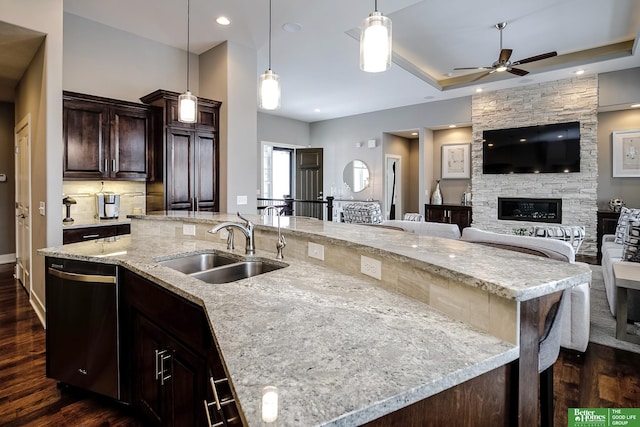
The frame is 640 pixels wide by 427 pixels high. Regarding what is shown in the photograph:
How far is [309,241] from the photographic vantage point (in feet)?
6.40

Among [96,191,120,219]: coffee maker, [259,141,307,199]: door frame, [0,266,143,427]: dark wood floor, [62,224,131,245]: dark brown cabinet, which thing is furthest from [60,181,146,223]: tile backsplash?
[259,141,307,199]: door frame

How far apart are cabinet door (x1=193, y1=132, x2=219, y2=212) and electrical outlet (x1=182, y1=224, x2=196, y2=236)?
1.59 meters

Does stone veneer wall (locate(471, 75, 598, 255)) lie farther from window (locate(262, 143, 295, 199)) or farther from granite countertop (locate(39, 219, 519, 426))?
granite countertop (locate(39, 219, 519, 426))

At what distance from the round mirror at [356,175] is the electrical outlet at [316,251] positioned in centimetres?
691

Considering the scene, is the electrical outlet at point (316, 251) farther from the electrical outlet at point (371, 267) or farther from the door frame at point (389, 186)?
the door frame at point (389, 186)

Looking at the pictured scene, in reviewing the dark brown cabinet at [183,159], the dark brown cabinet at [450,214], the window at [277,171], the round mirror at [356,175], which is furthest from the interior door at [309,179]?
the dark brown cabinet at [183,159]

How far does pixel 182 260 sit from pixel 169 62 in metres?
3.55

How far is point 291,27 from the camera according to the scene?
4113 millimetres

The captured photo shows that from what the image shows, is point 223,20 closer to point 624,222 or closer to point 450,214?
point 624,222

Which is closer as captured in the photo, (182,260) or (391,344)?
(391,344)

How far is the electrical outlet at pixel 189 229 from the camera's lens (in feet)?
9.37

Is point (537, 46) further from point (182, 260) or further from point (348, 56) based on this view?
point (182, 260)

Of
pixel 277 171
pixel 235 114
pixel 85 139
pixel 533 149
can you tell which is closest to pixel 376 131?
pixel 277 171

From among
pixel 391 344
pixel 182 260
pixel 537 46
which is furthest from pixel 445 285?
pixel 537 46
